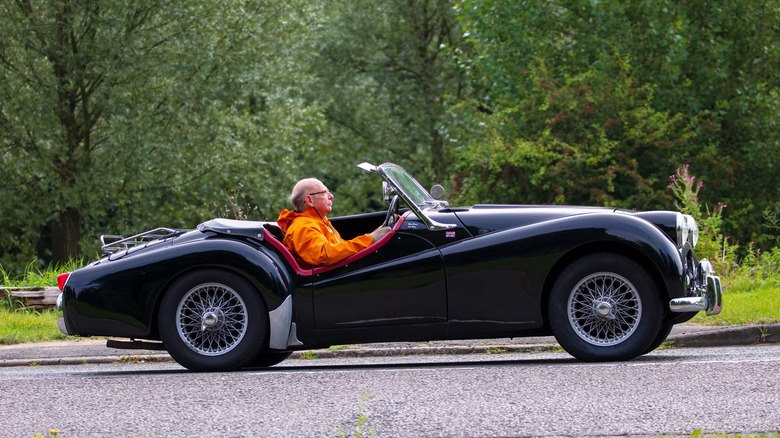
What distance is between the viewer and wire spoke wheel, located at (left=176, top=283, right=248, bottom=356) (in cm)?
740

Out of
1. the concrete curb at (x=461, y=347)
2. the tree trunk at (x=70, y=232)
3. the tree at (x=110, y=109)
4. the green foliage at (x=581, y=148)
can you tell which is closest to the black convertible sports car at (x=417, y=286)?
the concrete curb at (x=461, y=347)

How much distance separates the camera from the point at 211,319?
740 cm

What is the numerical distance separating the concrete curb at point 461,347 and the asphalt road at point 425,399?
2.32 ft

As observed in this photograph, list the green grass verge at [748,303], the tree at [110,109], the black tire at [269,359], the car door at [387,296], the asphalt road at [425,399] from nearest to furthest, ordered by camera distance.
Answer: the asphalt road at [425,399]
the car door at [387,296]
the black tire at [269,359]
the green grass verge at [748,303]
the tree at [110,109]

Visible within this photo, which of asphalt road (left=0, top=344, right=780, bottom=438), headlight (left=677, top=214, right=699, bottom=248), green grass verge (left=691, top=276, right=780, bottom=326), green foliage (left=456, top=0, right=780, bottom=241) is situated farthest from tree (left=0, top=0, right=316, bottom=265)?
headlight (left=677, top=214, right=699, bottom=248)

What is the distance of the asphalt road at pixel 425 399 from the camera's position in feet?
16.5

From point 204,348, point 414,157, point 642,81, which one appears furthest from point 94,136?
point 204,348

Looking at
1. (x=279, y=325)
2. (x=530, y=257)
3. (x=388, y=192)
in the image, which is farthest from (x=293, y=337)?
(x=530, y=257)

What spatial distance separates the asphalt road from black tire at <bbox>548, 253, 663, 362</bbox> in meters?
0.16

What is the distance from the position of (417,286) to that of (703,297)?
6.24ft

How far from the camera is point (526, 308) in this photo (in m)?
7.07

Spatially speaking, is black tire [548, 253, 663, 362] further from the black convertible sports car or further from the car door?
the car door

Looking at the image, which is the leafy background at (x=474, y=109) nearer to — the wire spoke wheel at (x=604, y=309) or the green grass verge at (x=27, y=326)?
the green grass verge at (x=27, y=326)

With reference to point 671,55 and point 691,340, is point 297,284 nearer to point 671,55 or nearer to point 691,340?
point 691,340
